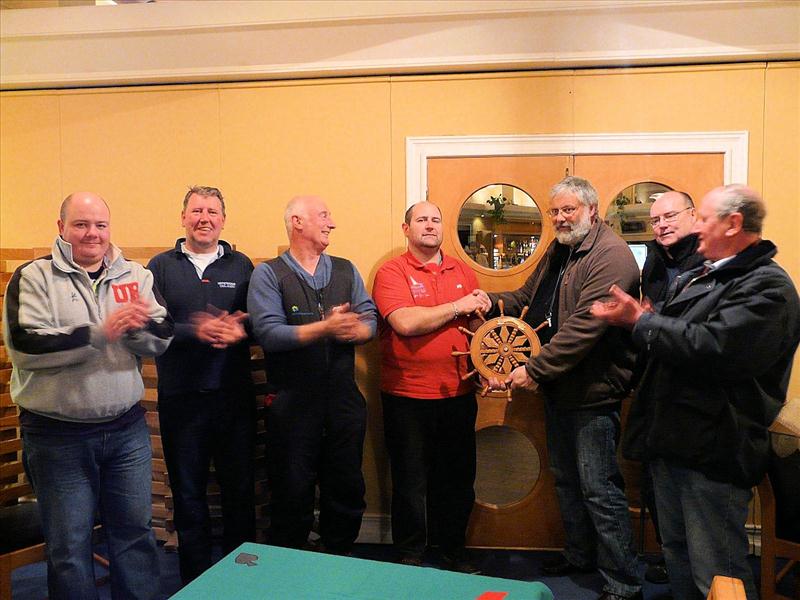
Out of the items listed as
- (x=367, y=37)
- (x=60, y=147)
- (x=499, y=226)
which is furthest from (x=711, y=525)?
(x=60, y=147)

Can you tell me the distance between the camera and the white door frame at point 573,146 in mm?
3139

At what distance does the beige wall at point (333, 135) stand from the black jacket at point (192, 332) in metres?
0.75

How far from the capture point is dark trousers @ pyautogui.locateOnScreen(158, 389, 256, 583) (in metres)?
2.62

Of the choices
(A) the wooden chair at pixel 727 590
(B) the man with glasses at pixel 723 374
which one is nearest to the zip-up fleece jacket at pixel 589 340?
(B) the man with glasses at pixel 723 374

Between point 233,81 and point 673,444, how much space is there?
9.27ft

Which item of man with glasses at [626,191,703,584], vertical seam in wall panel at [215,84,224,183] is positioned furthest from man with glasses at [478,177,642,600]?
vertical seam in wall panel at [215,84,224,183]

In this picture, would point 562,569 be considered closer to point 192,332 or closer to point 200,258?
point 192,332

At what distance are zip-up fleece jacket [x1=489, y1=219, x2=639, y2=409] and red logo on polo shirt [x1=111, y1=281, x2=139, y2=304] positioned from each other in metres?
1.61

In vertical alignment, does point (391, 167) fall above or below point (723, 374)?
above

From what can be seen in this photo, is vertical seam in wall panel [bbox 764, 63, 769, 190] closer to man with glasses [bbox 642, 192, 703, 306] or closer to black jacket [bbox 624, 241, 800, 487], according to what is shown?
man with glasses [bbox 642, 192, 703, 306]

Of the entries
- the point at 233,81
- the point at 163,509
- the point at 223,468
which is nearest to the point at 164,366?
the point at 223,468

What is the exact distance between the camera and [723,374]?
198 centimetres

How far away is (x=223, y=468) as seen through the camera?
8.89 ft

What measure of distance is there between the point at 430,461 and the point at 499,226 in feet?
4.18
